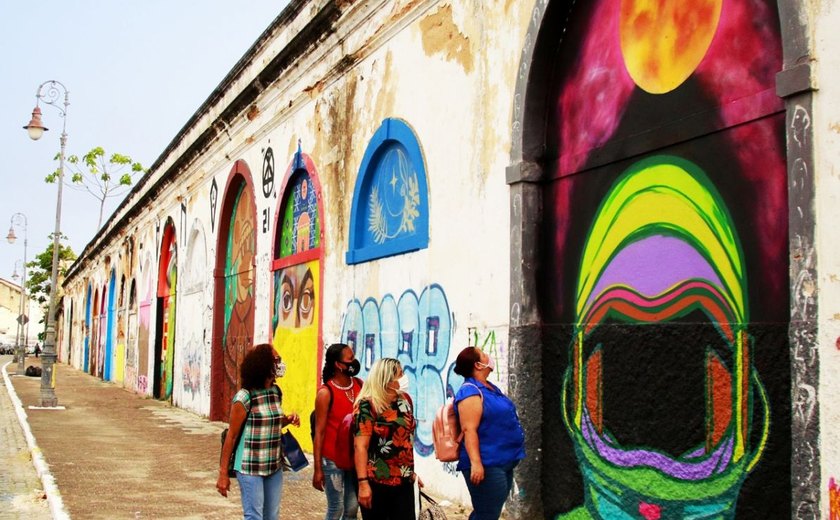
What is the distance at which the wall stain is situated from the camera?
27.3ft

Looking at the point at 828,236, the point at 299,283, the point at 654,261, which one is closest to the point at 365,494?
the point at 654,261

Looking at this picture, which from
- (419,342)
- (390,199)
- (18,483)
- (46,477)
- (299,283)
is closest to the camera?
(419,342)

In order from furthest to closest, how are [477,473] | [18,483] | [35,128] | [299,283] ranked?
[35,128]
[299,283]
[18,483]
[477,473]

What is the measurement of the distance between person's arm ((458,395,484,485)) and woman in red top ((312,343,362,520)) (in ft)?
2.75

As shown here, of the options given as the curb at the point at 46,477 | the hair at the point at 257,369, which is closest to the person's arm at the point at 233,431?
the hair at the point at 257,369

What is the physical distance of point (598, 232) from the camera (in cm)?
644

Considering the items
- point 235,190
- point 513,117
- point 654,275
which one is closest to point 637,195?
point 654,275

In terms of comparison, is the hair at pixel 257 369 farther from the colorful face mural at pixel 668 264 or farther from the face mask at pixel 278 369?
the colorful face mural at pixel 668 264

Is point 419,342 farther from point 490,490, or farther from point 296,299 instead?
point 296,299

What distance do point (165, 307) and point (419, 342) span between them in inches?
655

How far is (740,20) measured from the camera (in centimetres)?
522

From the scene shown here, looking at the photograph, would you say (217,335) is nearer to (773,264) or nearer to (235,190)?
(235,190)

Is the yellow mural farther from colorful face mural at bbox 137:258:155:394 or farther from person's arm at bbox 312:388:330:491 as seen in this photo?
colorful face mural at bbox 137:258:155:394

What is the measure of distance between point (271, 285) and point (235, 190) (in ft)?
12.6
